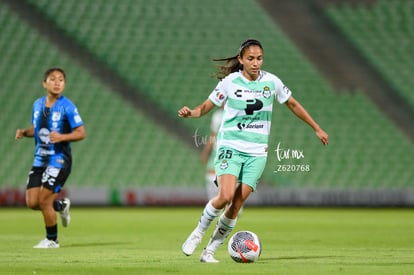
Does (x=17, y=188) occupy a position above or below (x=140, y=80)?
below

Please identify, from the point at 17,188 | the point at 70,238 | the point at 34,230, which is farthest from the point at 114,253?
the point at 17,188

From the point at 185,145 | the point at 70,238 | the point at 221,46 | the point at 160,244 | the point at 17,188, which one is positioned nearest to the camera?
the point at 160,244

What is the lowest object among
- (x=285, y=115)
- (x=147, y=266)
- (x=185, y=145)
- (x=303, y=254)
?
(x=147, y=266)

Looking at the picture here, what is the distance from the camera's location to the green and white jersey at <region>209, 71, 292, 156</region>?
8672mm

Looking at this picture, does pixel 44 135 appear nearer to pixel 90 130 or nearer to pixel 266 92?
pixel 266 92

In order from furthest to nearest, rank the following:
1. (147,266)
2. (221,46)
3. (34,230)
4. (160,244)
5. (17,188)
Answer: (221,46), (17,188), (34,230), (160,244), (147,266)

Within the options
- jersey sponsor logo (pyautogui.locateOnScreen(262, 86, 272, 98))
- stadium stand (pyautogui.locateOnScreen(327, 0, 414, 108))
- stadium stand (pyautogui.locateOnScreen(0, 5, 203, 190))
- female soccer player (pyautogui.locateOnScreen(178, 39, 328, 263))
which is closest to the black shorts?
female soccer player (pyautogui.locateOnScreen(178, 39, 328, 263))

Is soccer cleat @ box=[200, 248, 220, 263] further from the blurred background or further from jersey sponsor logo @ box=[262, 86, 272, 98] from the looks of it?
the blurred background

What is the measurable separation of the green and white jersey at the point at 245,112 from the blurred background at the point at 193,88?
487 inches

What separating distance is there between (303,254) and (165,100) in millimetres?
14129

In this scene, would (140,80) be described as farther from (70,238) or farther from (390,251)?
(390,251)

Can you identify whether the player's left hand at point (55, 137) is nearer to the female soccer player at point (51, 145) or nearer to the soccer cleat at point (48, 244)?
the female soccer player at point (51, 145)

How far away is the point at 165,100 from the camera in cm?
2347

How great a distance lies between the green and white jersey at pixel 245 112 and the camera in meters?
8.67
